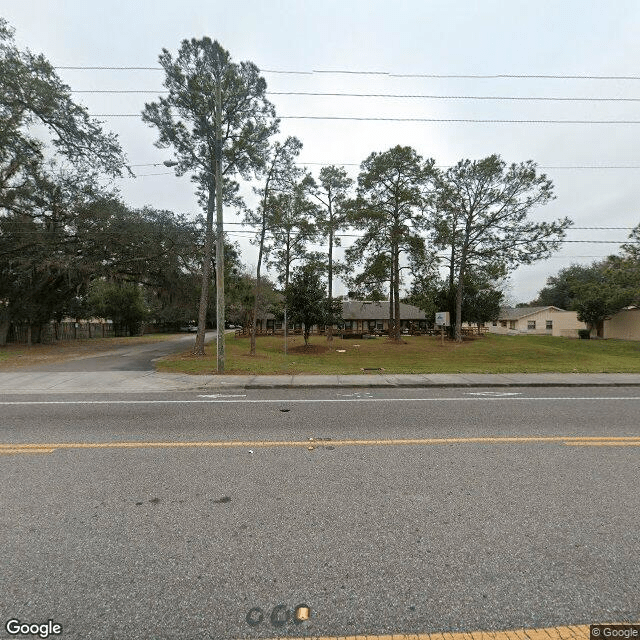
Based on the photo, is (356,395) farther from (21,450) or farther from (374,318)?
(374,318)

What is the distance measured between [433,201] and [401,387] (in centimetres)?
2278

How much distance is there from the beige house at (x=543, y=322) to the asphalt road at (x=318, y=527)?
50.8 meters

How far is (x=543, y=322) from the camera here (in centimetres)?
5159

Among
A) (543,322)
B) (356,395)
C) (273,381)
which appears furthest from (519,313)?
(356,395)

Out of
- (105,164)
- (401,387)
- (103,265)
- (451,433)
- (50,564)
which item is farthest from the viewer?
(103,265)

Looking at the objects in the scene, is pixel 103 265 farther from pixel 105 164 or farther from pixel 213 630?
pixel 213 630

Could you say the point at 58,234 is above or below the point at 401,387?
above

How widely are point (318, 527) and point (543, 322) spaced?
5900cm

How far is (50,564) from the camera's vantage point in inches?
96.2

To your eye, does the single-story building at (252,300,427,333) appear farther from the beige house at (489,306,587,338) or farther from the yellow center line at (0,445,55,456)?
the yellow center line at (0,445,55,456)

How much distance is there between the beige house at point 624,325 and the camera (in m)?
35.3

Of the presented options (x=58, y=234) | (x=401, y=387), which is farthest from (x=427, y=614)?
(x=58, y=234)

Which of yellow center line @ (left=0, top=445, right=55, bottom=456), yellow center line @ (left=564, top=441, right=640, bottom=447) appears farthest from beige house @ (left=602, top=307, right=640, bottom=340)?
yellow center line @ (left=0, top=445, right=55, bottom=456)

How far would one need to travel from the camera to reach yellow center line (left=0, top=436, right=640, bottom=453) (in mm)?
4824
